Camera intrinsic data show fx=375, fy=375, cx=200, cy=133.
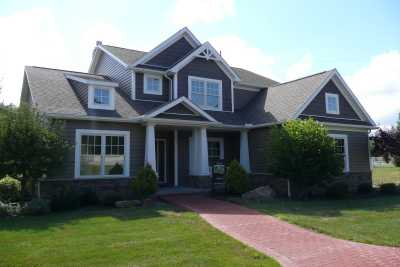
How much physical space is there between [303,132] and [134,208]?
26.6ft

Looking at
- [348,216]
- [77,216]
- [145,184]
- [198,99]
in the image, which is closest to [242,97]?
[198,99]

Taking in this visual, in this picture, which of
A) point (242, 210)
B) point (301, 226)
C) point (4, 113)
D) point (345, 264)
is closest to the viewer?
point (345, 264)

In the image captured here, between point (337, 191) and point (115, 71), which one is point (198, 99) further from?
point (337, 191)

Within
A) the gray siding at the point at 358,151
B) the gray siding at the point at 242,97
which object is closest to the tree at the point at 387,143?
the gray siding at the point at 358,151

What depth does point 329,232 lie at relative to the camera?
980 centimetres

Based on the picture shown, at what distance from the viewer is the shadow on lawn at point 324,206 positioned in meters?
12.9

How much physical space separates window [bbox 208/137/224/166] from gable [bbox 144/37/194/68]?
4870 millimetres

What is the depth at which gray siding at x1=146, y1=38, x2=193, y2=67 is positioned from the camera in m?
20.2

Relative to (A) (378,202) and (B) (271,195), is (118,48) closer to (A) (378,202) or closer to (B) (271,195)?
(B) (271,195)

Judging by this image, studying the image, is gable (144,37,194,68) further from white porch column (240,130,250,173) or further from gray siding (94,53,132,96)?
white porch column (240,130,250,173)

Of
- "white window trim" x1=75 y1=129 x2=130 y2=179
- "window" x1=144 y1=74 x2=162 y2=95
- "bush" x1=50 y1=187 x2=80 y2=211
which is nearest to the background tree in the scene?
"window" x1=144 y1=74 x2=162 y2=95

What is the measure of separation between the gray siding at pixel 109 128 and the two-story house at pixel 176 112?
0.04 meters

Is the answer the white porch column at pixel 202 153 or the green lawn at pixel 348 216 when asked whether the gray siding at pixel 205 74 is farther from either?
the green lawn at pixel 348 216

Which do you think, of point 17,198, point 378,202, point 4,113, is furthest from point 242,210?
point 4,113
